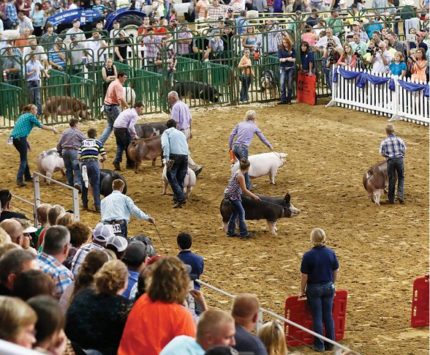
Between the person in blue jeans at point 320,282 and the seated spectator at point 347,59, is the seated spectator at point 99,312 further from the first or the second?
the seated spectator at point 347,59

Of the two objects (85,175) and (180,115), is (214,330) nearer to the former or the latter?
(85,175)

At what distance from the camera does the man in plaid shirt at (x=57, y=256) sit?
10.9m

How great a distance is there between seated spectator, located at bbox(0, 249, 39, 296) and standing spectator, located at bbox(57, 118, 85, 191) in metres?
13.6

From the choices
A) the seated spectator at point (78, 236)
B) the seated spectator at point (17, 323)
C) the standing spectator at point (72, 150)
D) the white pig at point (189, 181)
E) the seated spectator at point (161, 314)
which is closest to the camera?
the seated spectator at point (17, 323)

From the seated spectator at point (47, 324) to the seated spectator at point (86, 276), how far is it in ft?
8.19

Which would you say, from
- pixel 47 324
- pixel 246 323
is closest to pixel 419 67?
pixel 246 323

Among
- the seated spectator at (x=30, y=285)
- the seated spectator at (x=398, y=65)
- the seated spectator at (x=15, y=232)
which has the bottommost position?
the seated spectator at (x=398, y=65)

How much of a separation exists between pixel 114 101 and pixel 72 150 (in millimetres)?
3770

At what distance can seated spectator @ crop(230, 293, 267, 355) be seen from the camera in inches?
366

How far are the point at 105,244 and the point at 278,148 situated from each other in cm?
1407

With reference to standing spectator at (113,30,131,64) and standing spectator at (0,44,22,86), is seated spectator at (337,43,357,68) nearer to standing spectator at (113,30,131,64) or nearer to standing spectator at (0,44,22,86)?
standing spectator at (113,30,131,64)

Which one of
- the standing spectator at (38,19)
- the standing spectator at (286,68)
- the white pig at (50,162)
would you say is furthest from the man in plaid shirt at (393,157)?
the standing spectator at (38,19)

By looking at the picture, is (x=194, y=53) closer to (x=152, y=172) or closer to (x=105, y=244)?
(x=152, y=172)

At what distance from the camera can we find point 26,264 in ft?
30.6
